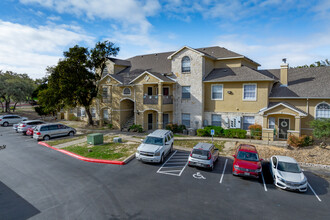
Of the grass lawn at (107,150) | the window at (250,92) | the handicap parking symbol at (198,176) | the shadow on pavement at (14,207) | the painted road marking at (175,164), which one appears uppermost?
the window at (250,92)

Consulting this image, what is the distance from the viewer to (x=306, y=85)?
71.4ft

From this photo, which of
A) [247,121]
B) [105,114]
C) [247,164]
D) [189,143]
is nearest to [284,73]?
[247,121]

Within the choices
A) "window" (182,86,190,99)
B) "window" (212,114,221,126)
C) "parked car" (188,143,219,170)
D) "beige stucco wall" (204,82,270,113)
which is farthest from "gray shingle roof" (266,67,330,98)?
"parked car" (188,143,219,170)

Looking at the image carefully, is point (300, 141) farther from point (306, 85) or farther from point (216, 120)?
point (216, 120)

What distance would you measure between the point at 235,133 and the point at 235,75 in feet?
22.1

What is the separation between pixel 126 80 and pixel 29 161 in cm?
1630

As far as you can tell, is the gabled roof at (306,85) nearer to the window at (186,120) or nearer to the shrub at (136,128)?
the window at (186,120)

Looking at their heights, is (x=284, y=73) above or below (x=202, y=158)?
above

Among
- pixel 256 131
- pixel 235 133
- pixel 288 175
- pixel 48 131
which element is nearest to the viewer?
pixel 288 175

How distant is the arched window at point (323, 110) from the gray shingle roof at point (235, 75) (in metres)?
5.24

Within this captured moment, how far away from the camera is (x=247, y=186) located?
11.8m

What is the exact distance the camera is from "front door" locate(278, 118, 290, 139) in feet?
68.6

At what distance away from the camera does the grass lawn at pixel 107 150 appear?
1666 centimetres

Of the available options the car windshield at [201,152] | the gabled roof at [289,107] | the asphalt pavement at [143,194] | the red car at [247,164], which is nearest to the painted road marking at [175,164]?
the asphalt pavement at [143,194]
